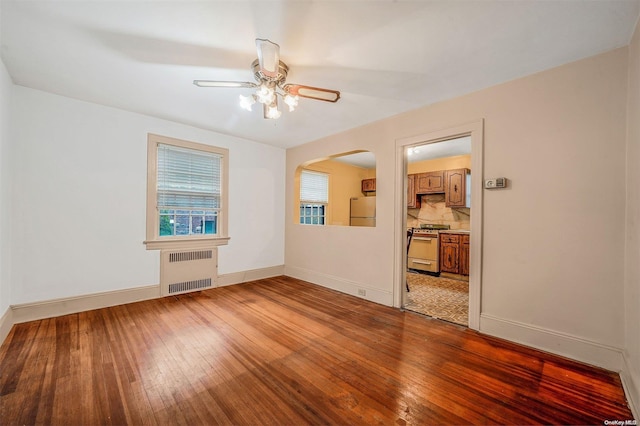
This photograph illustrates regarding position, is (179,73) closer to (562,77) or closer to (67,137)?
(67,137)

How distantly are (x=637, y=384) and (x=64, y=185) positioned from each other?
5.50 m

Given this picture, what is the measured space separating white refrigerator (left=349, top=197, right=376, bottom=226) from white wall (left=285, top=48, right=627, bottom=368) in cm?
351

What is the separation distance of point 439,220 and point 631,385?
4.59 metres

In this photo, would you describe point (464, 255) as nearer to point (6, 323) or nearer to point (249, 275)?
point (249, 275)

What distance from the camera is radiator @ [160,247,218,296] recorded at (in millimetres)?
3719

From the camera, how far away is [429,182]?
5.92 meters

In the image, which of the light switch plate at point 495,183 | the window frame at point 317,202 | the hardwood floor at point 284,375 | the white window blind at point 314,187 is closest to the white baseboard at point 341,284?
the hardwood floor at point 284,375

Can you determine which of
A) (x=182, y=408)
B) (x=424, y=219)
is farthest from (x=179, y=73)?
(x=424, y=219)

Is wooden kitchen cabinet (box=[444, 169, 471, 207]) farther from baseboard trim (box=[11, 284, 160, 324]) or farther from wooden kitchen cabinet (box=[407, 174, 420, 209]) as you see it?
baseboard trim (box=[11, 284, 160, 324])

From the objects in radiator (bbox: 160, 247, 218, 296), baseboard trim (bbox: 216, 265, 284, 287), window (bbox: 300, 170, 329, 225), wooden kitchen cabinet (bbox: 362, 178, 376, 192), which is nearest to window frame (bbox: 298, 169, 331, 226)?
window (bbox: 300, 170, 329, 225)

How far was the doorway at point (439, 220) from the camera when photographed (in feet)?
15.4

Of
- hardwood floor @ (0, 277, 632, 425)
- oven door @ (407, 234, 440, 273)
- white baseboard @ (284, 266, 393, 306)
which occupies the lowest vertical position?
hardwood floor @ (0, 277, 632, 425)

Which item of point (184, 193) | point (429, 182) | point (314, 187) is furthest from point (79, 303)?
point (429, 182)

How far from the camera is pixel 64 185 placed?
9.84 feet
